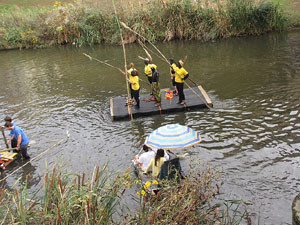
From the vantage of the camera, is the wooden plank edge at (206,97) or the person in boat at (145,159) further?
the wooden plank edge at (206,97)

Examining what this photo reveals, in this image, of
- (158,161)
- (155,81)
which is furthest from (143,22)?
(158,161)

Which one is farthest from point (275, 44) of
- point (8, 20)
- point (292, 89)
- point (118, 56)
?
point (8, 20)

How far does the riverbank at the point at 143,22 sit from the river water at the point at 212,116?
210cm

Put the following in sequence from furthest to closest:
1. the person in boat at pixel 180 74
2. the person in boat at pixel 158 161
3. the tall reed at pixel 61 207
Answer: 1. the person in boat at pixel 180 74
2. the person in boat at pixel 158 161
3. the tall reed at pixel 61 207

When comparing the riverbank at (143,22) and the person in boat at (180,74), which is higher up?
the riverbank at (143,22)

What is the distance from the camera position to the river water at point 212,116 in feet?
26.0

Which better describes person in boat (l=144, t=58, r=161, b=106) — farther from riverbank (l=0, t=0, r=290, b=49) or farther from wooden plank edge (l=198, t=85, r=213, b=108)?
riverbank (l=0, t=0, r=290, b=49)

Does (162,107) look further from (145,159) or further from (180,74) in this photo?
(145,159)

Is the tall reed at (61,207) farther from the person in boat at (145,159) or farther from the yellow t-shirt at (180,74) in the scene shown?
the yellow t-shirt at (180,74)

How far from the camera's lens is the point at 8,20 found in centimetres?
3052

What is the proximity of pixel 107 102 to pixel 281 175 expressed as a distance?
8.48 meters

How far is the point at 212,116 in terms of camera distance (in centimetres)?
1141

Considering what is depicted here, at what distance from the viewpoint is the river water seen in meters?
7.93

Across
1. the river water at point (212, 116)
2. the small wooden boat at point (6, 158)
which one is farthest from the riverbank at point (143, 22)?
the small wooden boat at point (6, 158)
